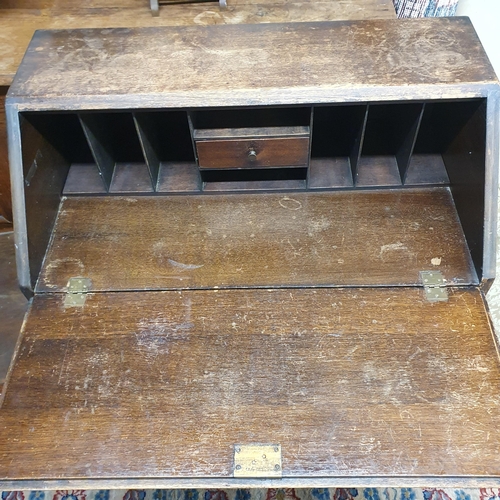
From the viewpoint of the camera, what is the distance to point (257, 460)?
915mm

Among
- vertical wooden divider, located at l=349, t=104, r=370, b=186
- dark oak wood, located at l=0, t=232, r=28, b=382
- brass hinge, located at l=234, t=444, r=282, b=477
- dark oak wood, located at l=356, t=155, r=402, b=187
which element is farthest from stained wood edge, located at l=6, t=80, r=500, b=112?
dark oak wood, located at l=0, t=232, r=28, b=382

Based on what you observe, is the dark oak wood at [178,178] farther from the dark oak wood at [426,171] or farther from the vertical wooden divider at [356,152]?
the dark oak wood at [426,171]

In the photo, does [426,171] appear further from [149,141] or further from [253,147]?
[149,141]

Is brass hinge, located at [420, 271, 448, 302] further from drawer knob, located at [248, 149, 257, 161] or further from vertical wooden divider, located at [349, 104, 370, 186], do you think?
drawer knob, located at [248, 149, 257, 161]

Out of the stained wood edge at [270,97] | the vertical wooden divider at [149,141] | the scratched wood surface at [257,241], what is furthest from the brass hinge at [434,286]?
the vertical wooden divider at [149,141]

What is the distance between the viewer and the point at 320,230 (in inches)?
48.6

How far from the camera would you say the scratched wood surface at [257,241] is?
1157 mm

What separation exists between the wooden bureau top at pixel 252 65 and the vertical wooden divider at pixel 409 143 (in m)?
0.10

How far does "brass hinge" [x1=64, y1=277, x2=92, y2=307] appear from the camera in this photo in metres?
1.14

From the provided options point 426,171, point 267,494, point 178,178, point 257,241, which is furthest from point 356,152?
point 267,494

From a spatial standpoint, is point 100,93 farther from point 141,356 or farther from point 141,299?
point 141,356

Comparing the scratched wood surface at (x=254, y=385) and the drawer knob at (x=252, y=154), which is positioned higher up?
the drawer knob at (x=252, y=154)

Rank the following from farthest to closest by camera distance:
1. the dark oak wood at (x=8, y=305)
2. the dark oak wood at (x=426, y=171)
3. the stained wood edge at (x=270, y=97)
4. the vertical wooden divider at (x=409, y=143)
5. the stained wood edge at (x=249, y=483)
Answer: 1. the dark oak wood at (x=8, y=305)
2. the dark oak wood at (x=426, y=171)
3. the vertical wooden divider at (x=409, y=143)
4. the stained wood edge at (x=270, y=97)
5. the stained wood edge at (x=249, y=483)

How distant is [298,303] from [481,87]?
61cm
